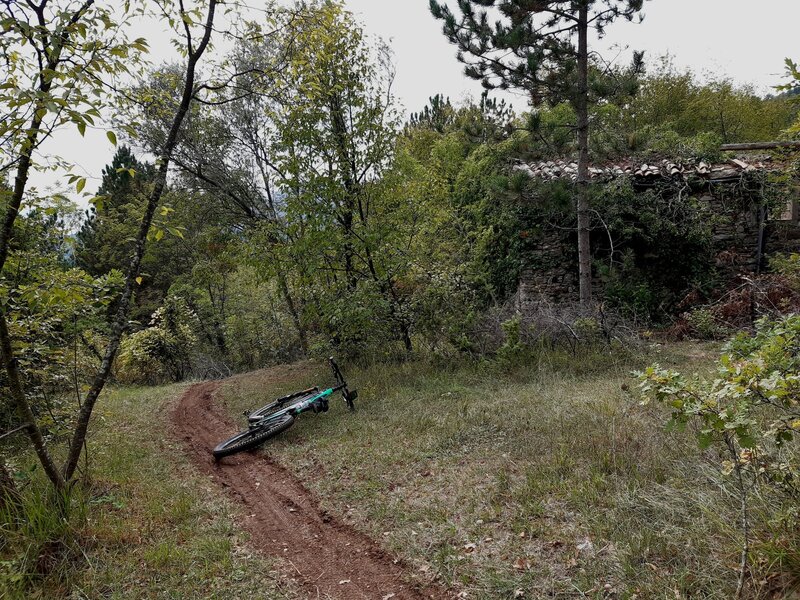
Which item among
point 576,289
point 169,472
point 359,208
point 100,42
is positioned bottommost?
point 169,472

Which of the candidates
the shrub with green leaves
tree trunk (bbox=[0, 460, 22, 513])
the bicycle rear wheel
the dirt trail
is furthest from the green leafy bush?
the shrub with green leaves

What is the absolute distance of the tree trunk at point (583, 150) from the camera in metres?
8.62

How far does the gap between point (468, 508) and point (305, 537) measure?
151cm

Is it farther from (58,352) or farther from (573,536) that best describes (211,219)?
(573,536)

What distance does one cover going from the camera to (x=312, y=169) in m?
9.28

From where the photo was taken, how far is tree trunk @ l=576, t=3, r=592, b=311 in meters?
8.62

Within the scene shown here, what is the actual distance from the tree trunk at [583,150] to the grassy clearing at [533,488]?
2.71 metres

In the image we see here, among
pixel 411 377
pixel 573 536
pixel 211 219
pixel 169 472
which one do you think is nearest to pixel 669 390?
pixel 573 536

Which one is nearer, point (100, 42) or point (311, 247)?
point (100, 42)

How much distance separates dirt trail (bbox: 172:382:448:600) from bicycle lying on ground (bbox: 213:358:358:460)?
16 cm

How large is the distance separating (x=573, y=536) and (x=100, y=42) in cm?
499

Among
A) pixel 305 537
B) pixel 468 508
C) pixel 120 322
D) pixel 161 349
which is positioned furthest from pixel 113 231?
pixel 468 508

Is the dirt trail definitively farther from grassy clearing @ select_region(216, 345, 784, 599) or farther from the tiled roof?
the tiled roof

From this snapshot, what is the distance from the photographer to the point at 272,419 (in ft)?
21.7
